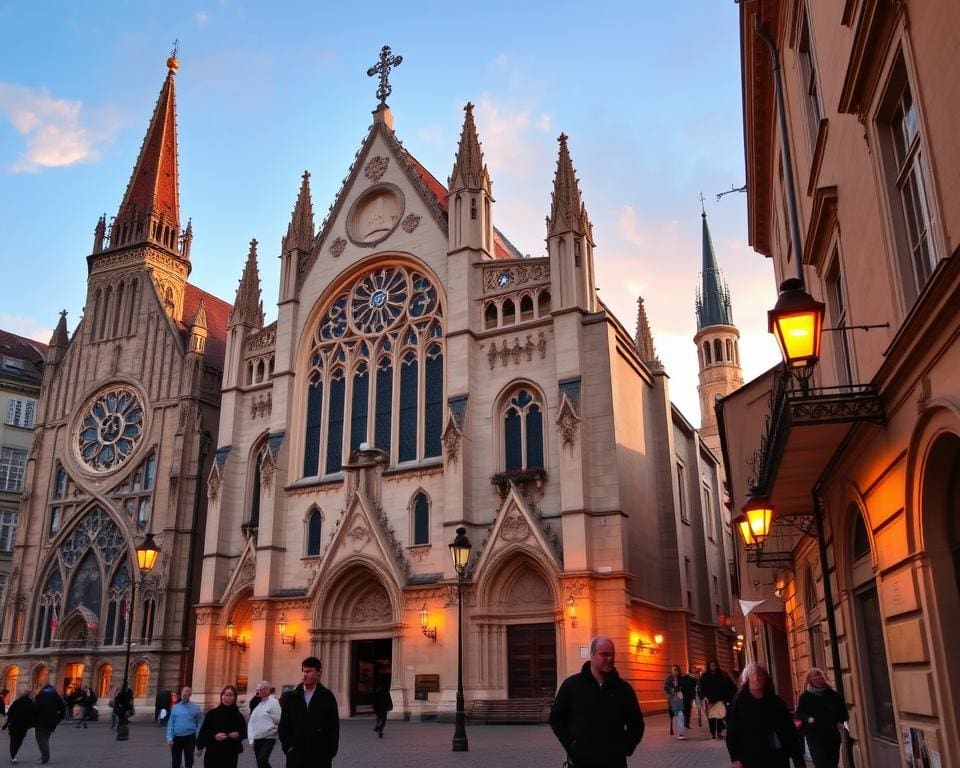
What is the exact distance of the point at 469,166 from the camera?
3775 centimetres

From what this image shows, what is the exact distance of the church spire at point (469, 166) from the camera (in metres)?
37.4

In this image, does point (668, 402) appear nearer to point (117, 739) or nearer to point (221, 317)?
point (117, 739)

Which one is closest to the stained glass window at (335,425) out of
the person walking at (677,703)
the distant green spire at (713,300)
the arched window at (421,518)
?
the arched window at (421,518)

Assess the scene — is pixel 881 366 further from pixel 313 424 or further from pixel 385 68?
pixel 385 68

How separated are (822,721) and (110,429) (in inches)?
1741

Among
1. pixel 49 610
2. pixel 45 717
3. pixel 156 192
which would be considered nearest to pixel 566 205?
pixel 45 717

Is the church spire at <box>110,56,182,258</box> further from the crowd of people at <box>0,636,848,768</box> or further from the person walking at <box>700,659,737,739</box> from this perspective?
the crowd of people at <box>0,636,848,768</box>

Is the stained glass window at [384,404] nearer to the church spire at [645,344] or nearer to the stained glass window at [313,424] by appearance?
the stained glass window at [313,424]

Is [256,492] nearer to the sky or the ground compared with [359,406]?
nearer to the ground

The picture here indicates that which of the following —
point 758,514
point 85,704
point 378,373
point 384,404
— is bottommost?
point 85,704

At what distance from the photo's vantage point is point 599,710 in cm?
670

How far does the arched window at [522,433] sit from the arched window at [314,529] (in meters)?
8.89

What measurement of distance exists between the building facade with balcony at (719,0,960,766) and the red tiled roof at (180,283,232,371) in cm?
3939

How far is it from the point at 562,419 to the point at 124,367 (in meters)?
27.8
